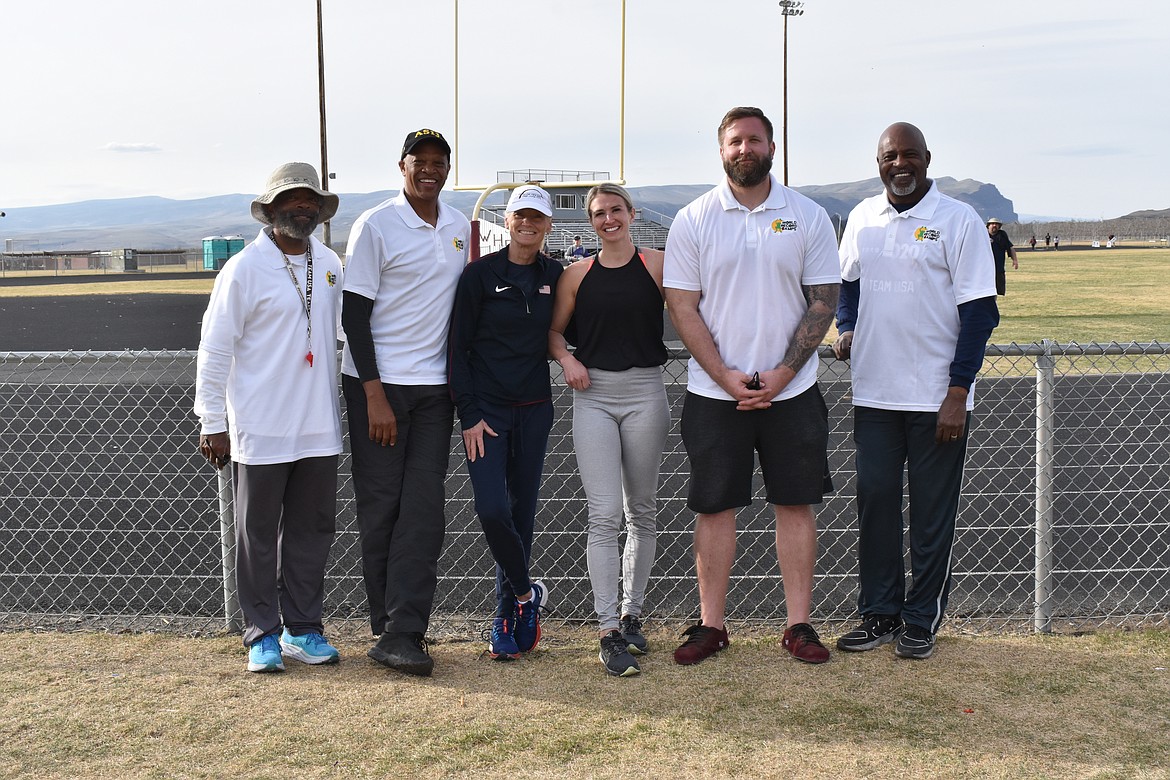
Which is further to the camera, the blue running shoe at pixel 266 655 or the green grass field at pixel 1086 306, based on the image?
the green grass field at pixel 1086 306

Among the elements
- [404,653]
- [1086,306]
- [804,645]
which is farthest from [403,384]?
[1086,306]

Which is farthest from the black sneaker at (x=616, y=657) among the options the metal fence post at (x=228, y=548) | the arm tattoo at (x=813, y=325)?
the metal fence post at (x=228, y=548)

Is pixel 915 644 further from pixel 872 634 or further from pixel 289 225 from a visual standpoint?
pixel 289 225

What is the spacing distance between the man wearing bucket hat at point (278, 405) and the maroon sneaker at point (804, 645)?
1.83 metres

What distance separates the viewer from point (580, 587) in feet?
17.7

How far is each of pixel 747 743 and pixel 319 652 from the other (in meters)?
1.75

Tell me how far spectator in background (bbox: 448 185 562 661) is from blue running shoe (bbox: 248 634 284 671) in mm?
863

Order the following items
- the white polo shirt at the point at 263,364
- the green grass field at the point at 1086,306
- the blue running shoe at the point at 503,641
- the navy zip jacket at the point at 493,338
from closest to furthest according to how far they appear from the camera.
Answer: the white polo shirt at the point at 263,364 → the navy zip jacket at the point at 493,338 → the blue running shoe at the point at 503,641 → the green grass field at the point at 1086,306

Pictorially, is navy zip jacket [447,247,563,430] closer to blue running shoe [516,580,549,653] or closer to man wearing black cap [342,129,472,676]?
man wearing black cap [342,129,472,676]

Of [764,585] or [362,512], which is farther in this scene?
[764,585]

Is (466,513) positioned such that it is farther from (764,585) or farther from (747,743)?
(747,743)

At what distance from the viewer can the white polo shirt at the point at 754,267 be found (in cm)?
391

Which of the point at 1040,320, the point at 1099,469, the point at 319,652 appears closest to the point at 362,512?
the point at 319,652

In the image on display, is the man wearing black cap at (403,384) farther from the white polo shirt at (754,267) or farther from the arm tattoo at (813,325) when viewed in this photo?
the arm tattoo at (813,325)
